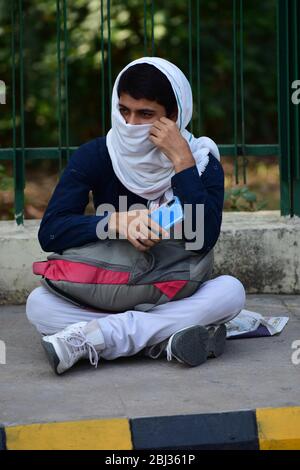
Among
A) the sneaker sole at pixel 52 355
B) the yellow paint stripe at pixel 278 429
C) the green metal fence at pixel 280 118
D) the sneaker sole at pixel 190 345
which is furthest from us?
the green metal fence at pixel 280 118

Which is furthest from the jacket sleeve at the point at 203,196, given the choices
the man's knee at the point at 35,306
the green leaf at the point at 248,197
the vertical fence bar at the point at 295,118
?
the green leaf at the point at 248,197

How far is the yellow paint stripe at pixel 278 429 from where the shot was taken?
416cm

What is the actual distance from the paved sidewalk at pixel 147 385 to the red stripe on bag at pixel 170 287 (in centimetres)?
28

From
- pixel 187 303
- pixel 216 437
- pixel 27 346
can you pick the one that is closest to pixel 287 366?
pixel 187 303

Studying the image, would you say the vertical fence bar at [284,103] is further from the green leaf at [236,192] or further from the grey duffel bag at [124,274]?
the grey duffel bag at [124,274]

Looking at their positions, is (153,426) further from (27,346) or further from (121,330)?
(27,346)

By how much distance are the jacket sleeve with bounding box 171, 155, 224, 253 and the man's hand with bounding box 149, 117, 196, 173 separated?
0.04m

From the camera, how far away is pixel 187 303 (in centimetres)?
484

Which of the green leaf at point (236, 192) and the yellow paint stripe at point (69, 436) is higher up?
the green leaf at point (236, 192)

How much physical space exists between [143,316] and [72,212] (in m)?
0.52

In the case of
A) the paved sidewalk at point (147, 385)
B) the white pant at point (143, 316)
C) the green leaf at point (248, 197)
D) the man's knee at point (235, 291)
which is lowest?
the paved sidewalk at point (147, 385)

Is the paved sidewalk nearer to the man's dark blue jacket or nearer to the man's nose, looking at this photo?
the man's dark blue jacket

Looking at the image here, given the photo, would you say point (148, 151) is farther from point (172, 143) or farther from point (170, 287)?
point (170, 287)

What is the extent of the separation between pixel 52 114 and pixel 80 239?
6.67 metres
